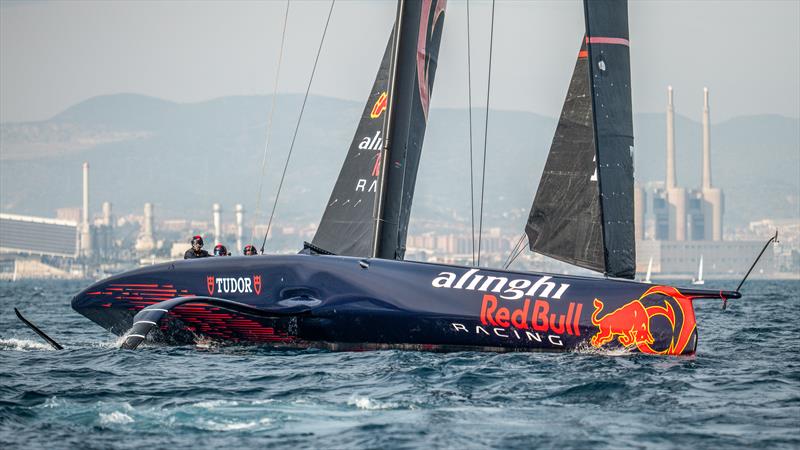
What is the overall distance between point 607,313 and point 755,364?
1.61 m

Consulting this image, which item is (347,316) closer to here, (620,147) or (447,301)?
(447,301)

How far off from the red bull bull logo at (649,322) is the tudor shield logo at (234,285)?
3374 mm

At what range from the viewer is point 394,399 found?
9.57 m

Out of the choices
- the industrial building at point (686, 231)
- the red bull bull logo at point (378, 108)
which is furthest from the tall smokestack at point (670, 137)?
the red bull bull logo at point (378, 108)

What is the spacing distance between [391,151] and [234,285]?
7.52 ft

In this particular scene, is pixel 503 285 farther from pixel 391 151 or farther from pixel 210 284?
pixel 210 284

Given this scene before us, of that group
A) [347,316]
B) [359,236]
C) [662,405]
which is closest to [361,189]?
[359,236]

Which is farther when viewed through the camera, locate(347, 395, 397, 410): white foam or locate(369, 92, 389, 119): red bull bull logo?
locate(369, 92, 389, 119): red bull bull logo

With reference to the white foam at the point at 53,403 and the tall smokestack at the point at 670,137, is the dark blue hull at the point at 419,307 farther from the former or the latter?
the tall smokestack at the point at 670,137

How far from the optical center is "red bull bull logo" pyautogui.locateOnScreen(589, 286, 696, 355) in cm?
1176

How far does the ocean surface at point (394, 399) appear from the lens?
26.7 ft

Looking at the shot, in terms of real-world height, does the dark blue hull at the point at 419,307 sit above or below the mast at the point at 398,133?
below

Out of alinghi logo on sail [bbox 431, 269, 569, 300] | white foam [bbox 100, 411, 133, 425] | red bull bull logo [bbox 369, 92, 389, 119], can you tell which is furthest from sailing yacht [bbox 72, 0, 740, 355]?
red bull bull logo [bbox 369, 92, 389, 119]

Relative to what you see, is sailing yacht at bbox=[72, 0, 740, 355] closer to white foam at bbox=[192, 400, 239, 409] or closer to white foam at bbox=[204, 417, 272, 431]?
white foam at bbox=[192, 400, 239, 409]
